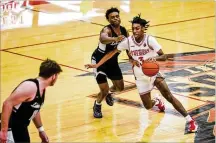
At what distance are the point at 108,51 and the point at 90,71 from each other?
3.24m

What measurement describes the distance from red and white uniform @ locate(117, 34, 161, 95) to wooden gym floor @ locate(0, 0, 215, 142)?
2.49 ft

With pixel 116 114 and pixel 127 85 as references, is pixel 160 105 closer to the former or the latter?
pixel 116 114

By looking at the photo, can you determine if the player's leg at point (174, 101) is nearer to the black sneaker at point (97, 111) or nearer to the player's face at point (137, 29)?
the player's face at point (137, 29)

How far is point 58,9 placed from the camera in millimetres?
21438

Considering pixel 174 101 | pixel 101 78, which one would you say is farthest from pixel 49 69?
pixel 101 78

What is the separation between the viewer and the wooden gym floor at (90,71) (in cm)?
1129

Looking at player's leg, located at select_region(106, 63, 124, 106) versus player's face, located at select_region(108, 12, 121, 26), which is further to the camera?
player's leg, located at select_region(106, 63, 124, 106)

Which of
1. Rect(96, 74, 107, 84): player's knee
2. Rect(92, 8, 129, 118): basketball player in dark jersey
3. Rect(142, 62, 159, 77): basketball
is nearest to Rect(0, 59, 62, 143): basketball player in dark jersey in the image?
Rect(142, 62, 159, 77): basketball

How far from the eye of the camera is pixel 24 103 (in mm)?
8219

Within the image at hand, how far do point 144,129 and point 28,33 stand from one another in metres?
7.92

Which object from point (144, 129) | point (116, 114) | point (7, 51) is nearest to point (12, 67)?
point (7, 51)

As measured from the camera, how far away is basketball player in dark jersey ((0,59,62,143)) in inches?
311

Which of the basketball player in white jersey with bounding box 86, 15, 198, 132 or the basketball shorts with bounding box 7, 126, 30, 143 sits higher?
the basketball player in white jersey with bounding box 86, 15, 198, 132

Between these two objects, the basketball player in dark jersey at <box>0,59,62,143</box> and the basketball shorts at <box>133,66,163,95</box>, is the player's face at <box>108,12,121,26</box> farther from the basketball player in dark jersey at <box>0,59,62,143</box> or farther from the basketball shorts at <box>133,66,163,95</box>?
the basketball player in dark jersey at <box>0,59,62,143</box>
